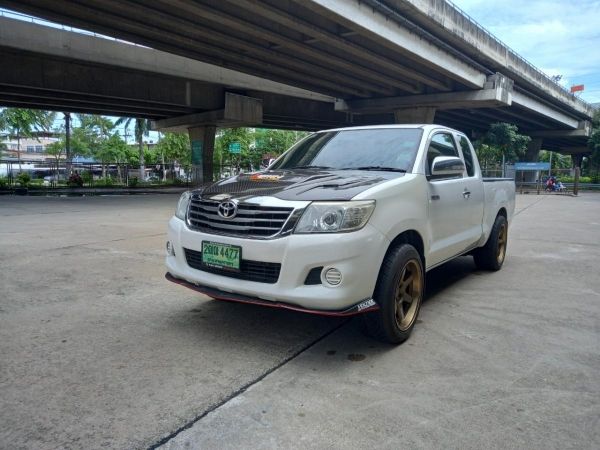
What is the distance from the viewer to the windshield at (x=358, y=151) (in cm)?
431

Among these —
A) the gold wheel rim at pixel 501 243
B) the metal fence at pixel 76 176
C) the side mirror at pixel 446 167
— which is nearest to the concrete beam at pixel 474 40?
the metal fence at pixel 76 176

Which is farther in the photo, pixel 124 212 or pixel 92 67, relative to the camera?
pixel 92 67

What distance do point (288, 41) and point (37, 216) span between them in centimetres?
1087

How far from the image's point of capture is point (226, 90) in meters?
26.2

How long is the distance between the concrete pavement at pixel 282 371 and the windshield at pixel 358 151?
4.87 ft

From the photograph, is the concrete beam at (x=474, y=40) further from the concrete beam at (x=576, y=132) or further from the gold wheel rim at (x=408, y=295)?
the gold wheel rim at (x=408, y=295)

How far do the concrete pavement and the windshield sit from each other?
1.48 metres

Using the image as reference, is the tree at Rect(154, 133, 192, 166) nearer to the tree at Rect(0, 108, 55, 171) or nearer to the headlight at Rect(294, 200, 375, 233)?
the tree at Rect(0, 108, 55, 171)

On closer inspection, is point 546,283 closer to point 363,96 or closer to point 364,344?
point 364,344

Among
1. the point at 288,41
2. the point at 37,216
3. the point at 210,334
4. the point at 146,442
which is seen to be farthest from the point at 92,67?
the point at 146,442

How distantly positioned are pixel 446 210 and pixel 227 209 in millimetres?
2195

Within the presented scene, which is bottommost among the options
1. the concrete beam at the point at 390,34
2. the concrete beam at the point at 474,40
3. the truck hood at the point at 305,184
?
the truck hood at the point at 305,184

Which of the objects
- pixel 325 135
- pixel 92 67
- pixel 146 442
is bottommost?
pixel 146 442

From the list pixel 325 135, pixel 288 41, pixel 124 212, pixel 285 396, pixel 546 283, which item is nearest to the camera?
pixel 285 396
